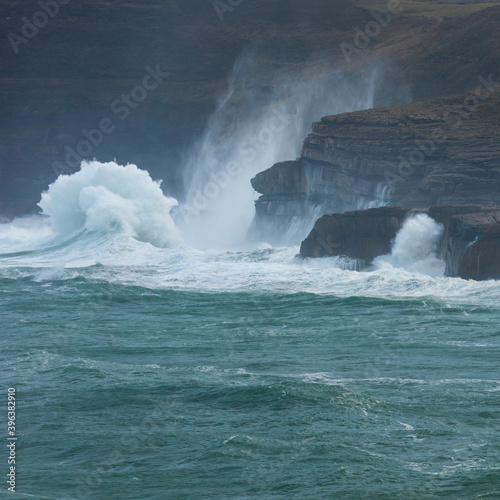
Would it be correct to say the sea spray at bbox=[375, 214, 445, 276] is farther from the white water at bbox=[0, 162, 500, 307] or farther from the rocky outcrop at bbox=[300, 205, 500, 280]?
the rocky outcrop at bbox=[300, 205, 500, 280]

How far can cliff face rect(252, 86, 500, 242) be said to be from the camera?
45.8 meters

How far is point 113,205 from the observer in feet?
195

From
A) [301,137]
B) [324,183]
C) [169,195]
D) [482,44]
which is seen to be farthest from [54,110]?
[324,183]

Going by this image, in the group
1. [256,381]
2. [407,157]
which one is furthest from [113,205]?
[256,381]

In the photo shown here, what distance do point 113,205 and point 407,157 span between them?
57.6 ft

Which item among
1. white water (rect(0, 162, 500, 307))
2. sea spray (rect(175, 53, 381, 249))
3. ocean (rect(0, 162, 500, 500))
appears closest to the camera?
ocean (rect(0, 162, 500, 500))

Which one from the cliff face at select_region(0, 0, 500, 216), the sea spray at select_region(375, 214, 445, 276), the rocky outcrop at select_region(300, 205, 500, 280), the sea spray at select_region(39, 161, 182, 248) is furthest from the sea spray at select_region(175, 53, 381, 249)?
the sea spray at select_region(375, 214, 445, 276)

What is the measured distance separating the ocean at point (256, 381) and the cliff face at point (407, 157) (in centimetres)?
606

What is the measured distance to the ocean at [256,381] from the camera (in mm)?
18922

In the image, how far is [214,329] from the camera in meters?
31.6

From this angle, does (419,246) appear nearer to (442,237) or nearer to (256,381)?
(442,237)

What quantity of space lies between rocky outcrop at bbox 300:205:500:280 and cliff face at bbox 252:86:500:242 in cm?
431

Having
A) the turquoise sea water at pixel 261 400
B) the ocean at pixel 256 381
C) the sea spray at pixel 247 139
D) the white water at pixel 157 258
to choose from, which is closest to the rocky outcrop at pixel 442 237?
the white water at pixel 157 258

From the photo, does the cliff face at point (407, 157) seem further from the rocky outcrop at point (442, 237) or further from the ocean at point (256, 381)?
the ocean at point (256, 381)
